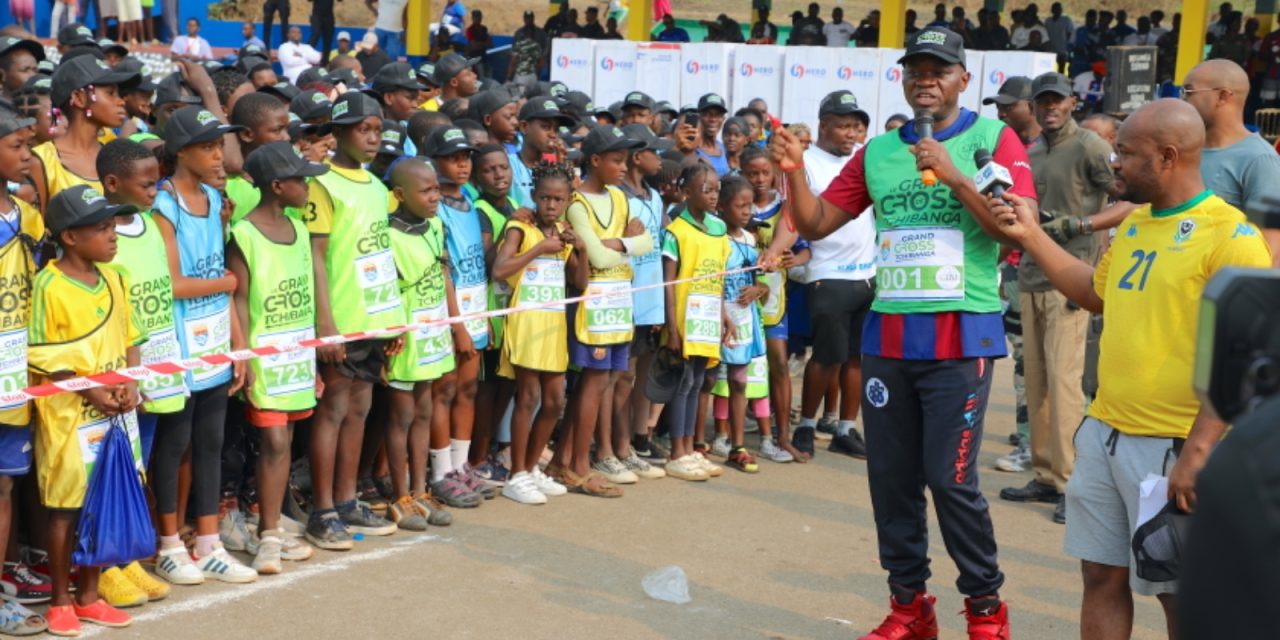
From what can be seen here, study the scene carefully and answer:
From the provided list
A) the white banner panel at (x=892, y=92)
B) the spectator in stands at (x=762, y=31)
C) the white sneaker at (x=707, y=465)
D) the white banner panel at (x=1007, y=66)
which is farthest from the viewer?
the spectator in stands at (x=762, y=31)

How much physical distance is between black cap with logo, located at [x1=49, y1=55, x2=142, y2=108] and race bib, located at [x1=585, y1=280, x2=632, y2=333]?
2782 millimetres

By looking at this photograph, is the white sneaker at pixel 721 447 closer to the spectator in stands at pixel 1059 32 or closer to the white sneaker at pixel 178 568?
the white sneaker at pixel 178 568

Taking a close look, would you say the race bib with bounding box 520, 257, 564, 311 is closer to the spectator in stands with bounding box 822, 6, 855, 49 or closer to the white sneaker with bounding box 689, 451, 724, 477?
the white sneaker with bounding box 689, 451, 724, 477

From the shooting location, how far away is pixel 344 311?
7.11 m

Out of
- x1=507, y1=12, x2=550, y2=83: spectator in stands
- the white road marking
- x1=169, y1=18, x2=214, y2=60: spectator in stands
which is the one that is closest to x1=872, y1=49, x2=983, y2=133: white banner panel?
x1=507, y1=12, x2=550, y2=83: spectator in stands

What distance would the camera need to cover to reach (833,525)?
321 inches

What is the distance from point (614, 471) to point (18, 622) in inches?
148

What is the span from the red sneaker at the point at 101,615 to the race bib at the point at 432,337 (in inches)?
80.9

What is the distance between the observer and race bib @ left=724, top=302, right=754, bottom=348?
9227mm

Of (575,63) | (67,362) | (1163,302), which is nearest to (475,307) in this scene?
(67,362)

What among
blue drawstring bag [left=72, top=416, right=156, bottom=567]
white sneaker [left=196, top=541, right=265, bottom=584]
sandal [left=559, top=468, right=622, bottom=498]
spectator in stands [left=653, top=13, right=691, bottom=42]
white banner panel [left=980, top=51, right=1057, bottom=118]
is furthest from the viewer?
spectator in stands [left=653, top=13, right=691, bottom=42]

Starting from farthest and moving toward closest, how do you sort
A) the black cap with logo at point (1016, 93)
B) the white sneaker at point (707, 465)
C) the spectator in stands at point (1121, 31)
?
the spectator in stands at point (1121, 31) < the black cap with logo at point (1016, 93) < the white sneaker at point (707, 465)

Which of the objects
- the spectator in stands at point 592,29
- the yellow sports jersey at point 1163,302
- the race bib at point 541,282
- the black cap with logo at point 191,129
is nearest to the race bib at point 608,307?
the race bib at point 541,282

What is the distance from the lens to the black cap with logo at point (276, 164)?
6.63m
